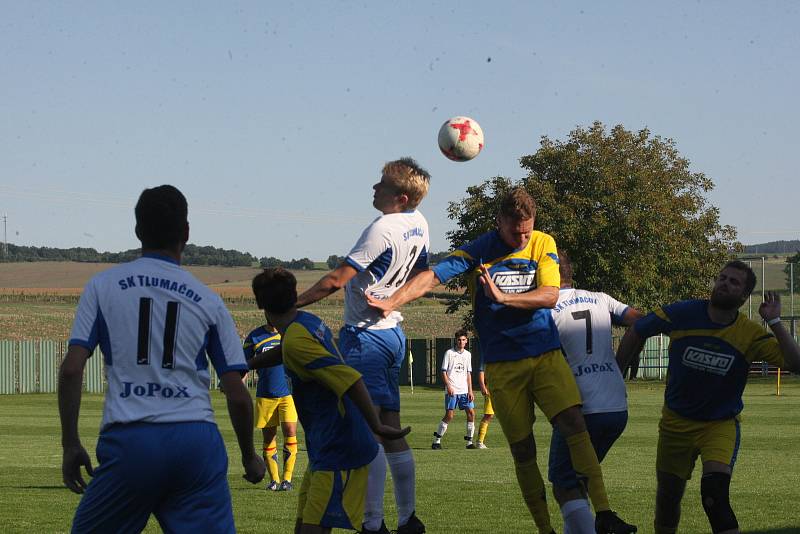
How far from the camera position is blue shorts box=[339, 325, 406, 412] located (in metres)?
7.70

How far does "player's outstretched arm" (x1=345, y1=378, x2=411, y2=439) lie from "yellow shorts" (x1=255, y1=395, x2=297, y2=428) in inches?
343

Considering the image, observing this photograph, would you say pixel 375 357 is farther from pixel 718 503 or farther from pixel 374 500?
pixel 718 503

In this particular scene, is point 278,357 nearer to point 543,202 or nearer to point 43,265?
point 543,202

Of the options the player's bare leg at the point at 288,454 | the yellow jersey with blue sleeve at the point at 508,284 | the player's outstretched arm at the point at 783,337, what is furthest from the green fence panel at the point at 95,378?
the player's outstretched arm at the point at 783,337

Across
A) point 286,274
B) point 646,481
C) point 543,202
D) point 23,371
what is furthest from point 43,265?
point 286,274

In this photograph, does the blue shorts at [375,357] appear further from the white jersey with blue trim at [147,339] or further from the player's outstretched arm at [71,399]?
the player's outstretched arm at [71,399]

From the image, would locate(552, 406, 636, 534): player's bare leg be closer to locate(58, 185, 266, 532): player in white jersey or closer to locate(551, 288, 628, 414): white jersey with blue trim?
locate(551, 288, 628, 414): white jersey with blue trim

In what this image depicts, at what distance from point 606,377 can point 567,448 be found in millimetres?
684

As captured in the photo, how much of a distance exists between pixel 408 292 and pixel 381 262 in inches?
19.8

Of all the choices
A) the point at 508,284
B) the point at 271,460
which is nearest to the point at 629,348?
the point at 508,284

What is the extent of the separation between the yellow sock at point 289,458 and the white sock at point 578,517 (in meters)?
Answer: 7.22

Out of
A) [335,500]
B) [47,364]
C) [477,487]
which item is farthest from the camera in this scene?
[47,364]

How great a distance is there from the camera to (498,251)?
7.76 m

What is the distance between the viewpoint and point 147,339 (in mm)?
4867
